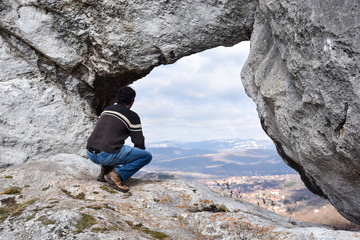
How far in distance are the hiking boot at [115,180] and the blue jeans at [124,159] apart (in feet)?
0.33

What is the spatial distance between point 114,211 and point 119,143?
1926 millimetres

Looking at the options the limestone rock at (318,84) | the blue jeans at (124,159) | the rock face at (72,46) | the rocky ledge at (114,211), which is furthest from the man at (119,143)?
the limestone rock at (318,84)

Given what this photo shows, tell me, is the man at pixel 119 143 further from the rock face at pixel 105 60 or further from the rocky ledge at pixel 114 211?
the rock face at pixel 105 60

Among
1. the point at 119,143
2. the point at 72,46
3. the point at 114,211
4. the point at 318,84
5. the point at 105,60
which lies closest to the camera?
the point at 318,84

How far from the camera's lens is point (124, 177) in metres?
8.11

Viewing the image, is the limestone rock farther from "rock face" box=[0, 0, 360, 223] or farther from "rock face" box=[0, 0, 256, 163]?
"rock face" box=[0, 0, 256, 163]

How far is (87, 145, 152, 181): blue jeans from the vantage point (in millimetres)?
7863

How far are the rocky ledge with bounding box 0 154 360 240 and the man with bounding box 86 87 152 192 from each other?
1.46ft

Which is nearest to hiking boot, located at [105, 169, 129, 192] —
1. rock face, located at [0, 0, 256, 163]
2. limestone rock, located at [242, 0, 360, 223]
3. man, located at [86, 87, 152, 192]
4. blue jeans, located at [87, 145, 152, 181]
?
man, located at [86, 87, 152, 192]

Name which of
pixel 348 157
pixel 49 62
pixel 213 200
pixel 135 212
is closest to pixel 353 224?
pixel 348 157

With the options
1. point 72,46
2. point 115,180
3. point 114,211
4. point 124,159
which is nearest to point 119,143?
point 124,159

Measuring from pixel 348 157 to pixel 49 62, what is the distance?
9.44 m

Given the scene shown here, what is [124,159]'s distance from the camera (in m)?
7.96

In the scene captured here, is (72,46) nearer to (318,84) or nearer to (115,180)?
(115,180)
